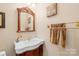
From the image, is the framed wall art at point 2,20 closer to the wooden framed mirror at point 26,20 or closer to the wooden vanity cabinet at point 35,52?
the wooden framed mirror at point 26,20

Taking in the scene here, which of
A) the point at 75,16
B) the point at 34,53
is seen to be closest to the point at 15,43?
the point at 34,53

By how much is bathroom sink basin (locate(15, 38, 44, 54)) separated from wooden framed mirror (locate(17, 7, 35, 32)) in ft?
0.37

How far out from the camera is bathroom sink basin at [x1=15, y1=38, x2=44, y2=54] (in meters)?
1.89

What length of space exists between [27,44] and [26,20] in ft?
0.80

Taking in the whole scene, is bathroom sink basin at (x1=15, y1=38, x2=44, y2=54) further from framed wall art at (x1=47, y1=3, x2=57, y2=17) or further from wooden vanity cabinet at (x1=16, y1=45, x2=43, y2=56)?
framed wall art at (x1=47, y1=3, x2=57, y2=17)

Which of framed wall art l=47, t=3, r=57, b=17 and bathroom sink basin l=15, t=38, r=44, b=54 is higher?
framed wall art l=47, t=3, r=57, b=17

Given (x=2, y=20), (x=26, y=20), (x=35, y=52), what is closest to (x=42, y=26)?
(x=26, y=20)

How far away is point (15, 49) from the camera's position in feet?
6.19

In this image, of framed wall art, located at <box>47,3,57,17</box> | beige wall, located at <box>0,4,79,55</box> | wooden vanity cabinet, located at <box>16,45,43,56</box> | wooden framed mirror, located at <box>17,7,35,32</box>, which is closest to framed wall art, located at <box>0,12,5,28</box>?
beige wall, located at <box>0,4,79,55</box>

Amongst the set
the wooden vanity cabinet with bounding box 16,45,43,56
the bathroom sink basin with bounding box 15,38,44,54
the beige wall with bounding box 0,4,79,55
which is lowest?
the wooden vanity cabinet with bounding box 16,45,43,56

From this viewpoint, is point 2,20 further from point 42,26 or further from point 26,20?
point 42,26

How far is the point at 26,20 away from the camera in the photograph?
190cm

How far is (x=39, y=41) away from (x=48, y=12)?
307mm

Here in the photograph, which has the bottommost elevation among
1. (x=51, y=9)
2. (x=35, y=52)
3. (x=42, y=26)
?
(x=35, y=52)
